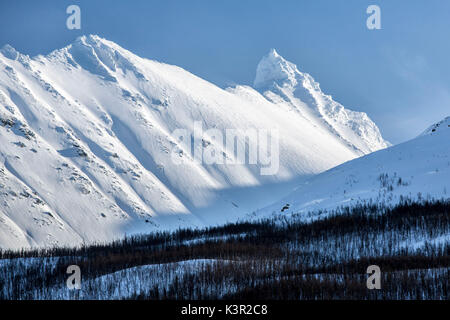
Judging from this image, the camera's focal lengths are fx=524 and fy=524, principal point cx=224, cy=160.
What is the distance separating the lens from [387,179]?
142 feet

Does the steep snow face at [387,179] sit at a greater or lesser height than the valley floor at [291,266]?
greater

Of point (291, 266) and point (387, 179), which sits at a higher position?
point (387, 179)

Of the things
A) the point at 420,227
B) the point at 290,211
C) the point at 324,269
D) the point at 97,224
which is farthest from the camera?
the point at 97,224

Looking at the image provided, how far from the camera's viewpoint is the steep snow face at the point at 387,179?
38.7m

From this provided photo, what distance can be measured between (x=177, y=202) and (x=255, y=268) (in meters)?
166

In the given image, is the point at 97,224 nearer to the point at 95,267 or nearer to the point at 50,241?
the point at 50,241

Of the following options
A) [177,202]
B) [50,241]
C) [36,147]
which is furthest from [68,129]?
[50,241]

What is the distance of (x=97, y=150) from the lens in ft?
647

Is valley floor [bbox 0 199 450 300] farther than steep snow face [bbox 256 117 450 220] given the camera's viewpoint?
No

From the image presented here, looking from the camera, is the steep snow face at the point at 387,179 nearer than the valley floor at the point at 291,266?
No

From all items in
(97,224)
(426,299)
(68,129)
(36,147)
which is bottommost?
(426,299)

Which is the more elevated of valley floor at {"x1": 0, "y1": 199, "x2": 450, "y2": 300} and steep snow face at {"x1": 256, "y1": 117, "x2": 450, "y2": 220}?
steep snow face at {"x1": 256, "y1": 117, "x2": 450, "y2": 220}

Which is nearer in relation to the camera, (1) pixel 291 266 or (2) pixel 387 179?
(1) pixel 291 266

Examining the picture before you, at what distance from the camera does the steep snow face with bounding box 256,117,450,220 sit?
3869 cm
